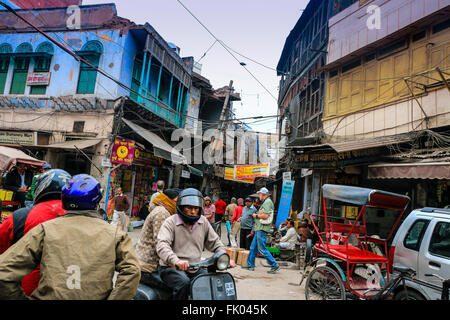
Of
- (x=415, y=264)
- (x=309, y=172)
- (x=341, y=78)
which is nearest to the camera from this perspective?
(x=415, y=264)

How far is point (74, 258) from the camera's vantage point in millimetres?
1760

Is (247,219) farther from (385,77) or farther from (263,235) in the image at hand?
(385,77)

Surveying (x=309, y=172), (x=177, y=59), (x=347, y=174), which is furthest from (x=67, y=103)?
(x=347, y=174)

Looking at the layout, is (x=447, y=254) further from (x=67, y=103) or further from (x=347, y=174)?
(x=67, y=103)

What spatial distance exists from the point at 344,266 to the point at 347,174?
6635mm

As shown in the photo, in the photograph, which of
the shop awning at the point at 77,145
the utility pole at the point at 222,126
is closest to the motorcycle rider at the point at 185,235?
the shop awning at the point at 77,145

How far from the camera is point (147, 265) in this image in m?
3.31

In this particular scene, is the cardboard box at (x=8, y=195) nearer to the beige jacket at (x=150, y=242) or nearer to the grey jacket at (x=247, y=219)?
the grey jacket at (x=247, y=219)

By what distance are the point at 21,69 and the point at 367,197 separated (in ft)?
57.5

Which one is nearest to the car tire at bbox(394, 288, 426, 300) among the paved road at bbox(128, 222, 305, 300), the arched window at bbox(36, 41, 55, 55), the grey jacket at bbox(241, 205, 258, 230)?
the paved road at bbox(128, 222, 305, 300)

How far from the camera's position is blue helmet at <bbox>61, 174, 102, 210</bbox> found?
1959 millimetres

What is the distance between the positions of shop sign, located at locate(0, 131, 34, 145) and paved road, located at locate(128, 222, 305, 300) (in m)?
12.1

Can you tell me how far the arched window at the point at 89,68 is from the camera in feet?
46.0

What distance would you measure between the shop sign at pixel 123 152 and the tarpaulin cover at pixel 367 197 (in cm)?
964
